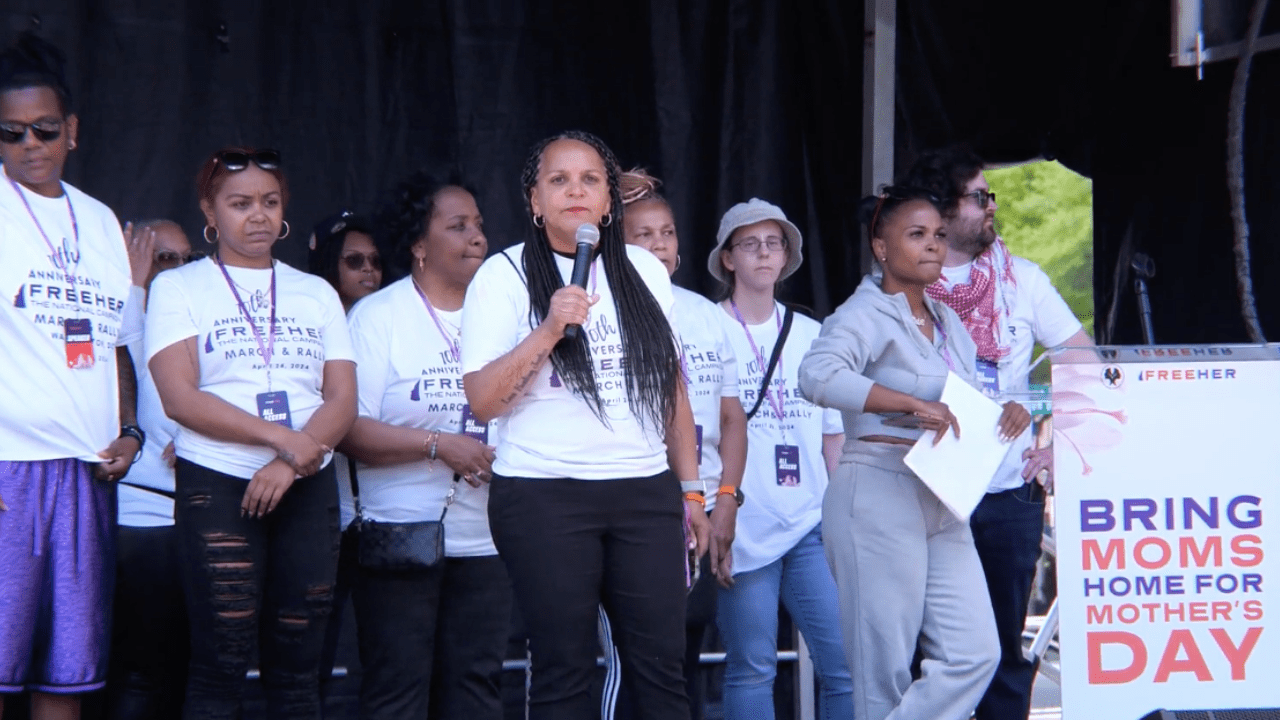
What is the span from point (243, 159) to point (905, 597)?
214cm

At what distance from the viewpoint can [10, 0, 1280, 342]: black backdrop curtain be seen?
15.8 ft

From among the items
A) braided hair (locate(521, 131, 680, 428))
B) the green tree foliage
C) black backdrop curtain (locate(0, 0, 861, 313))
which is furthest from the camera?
the green tree foliage

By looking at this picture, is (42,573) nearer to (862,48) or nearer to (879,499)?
(879,499)

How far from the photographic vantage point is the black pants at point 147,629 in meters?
4.12

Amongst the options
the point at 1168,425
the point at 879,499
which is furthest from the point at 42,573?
the point at 1168,425

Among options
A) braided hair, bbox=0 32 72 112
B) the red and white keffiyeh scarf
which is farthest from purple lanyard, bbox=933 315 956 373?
braided hair, bbox=0 32 72 112

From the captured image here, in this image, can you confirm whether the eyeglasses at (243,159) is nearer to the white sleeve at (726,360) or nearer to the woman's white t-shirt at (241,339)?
the woman's white t-shirt at (241,339)

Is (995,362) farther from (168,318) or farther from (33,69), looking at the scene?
(33,69)

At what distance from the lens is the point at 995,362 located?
4.50 meters

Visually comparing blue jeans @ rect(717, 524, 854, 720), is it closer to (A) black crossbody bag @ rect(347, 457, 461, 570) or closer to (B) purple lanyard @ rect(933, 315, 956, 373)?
(B) purple lanyard @ rect(933, 315, 956, 373)

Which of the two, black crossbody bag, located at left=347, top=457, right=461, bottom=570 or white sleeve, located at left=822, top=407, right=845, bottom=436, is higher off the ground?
white sleeve, located at left=822, top=407, right=845, bottom=436

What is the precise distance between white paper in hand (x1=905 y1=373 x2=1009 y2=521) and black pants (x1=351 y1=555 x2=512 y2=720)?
1269 millimetres

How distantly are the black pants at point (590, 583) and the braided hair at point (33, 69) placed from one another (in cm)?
164

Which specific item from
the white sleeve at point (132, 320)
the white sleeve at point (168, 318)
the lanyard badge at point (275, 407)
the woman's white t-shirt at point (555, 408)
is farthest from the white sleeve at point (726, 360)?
the white sleeve at point (132, 320)
